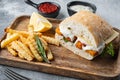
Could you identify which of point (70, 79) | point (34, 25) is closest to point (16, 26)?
point (34, 25)

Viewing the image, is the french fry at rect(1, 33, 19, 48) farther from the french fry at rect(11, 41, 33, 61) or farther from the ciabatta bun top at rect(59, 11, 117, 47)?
the ciabatta bun top at rect(59, 11, 117, 47)

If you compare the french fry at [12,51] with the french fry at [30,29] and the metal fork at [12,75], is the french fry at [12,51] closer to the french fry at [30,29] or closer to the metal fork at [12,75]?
the metal fork at [12,75]

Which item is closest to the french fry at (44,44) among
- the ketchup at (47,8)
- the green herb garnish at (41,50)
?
the green herb garnish at (41,50)

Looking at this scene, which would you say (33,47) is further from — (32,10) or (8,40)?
(32,10)

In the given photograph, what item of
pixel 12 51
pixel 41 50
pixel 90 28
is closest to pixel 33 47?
pixel 41 50

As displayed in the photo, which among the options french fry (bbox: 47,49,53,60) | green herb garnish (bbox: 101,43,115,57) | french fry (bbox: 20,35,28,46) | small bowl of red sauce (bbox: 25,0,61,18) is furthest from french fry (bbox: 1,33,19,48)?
green herb garnish (bbox: 101,43,115,57)

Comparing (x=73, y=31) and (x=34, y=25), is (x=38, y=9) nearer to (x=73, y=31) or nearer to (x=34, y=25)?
(x=34, y=25)

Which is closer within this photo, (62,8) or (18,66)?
(18,66)
